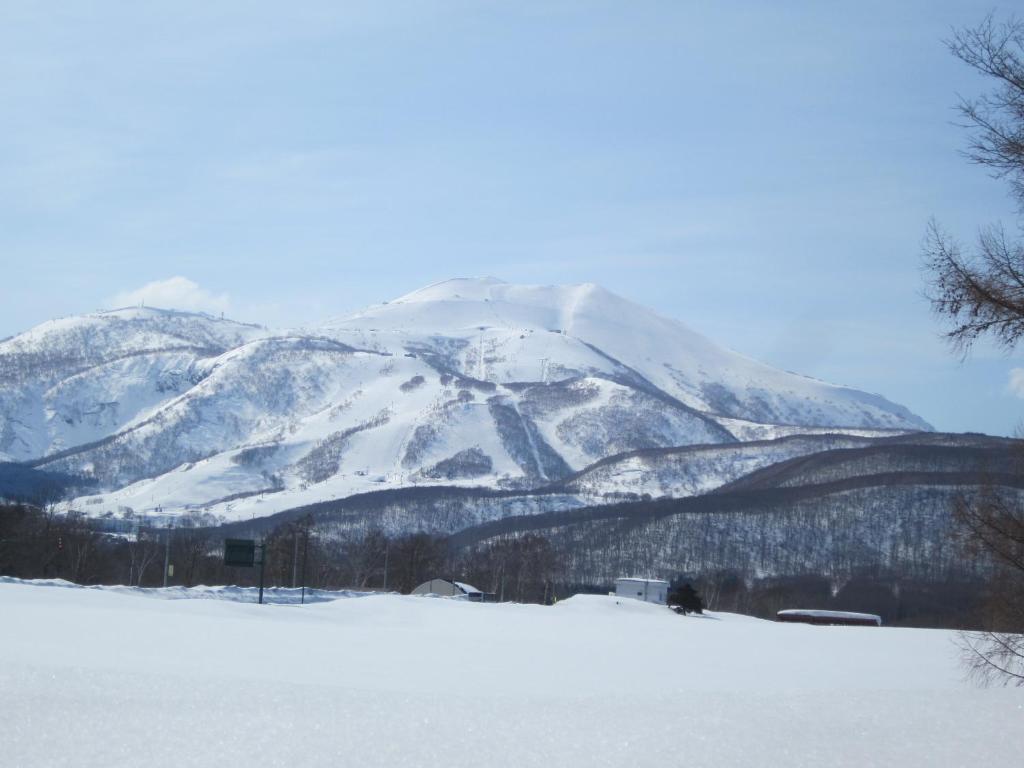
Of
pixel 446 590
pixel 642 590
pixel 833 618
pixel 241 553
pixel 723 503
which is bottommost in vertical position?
pixel 833 618

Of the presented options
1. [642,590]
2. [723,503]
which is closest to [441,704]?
[642,590]

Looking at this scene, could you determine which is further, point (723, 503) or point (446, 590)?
point (723, 503)

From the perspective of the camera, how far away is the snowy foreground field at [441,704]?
1118cm

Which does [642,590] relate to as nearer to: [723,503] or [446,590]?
[446,590]

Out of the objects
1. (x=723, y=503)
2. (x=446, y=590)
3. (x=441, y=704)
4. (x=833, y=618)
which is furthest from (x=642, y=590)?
(x=723, y=503)

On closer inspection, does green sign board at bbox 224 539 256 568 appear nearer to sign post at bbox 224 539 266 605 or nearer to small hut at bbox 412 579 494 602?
sign post at bbox 224 539 266 605

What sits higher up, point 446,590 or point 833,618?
point 446,590

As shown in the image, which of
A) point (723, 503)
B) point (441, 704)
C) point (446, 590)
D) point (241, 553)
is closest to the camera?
point (441, 704)

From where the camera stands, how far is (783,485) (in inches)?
7343

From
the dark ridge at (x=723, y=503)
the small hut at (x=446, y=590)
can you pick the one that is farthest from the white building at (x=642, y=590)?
the dark ridge at (x=723, y=503)

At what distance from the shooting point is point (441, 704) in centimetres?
1378

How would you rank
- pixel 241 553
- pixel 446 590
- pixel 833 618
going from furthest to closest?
pixel 446 590 < pixel 833 618 < pixel 241 553

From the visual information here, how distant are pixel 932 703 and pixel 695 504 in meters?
159

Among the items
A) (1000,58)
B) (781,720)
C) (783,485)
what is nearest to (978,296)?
(1000,58)
